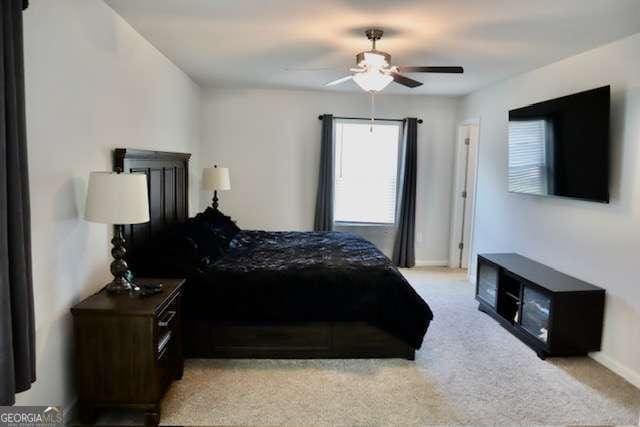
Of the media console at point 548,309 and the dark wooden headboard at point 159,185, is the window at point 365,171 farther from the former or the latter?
the media console at point 548,309

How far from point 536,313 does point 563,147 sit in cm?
144

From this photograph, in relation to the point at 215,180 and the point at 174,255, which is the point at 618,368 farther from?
the point at 215,180

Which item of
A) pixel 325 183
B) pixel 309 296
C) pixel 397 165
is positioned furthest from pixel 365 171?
pixel 309 296

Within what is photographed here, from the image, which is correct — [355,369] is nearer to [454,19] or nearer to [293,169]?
[454,19]

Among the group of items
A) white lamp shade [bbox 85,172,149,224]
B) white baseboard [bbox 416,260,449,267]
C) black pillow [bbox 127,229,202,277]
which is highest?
white lamp shade [bbox 85,172,149,224]

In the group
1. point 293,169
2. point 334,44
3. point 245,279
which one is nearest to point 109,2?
point 334,44

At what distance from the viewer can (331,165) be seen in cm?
589

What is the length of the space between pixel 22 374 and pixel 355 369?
83.1 inches

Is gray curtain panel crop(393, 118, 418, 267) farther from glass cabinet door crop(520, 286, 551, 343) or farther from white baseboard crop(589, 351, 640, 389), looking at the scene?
white baseboard crop(589, 351, 640, 389)

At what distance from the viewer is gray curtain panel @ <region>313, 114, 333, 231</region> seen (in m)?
5.85

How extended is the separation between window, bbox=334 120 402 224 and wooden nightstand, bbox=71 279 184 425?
4.01 meters

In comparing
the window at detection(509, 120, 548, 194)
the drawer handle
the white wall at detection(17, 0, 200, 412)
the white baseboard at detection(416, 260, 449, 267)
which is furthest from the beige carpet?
the white baseboard at detection(416, 260, 449, 267)

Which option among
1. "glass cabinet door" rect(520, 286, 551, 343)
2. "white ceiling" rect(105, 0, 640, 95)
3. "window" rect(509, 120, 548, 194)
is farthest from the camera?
"window" rect(509, 120, 548, 194)

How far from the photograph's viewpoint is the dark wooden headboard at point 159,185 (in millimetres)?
3062
